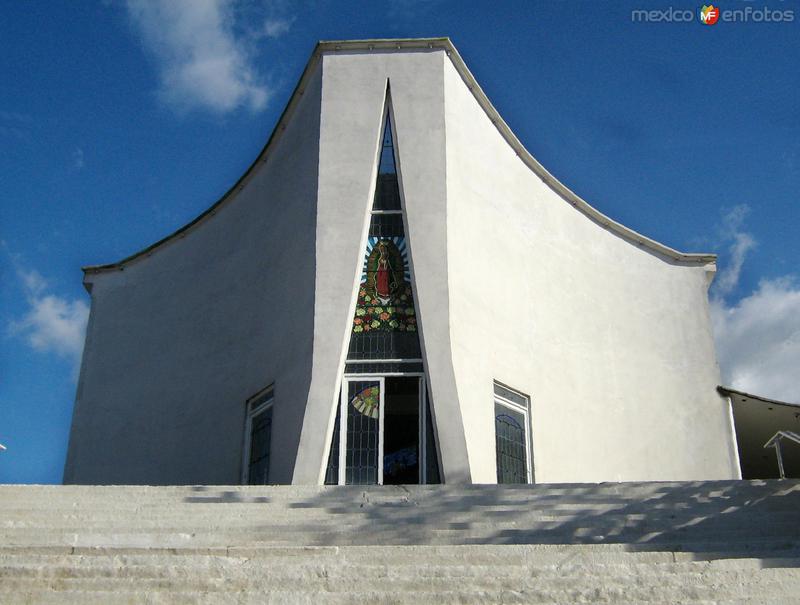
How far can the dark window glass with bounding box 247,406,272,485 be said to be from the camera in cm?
1516

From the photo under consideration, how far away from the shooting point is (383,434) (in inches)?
547

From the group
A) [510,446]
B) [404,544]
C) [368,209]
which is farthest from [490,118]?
[404,544]

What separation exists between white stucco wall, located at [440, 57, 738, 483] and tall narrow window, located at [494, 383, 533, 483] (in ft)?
0.61

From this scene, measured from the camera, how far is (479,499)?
384 inches

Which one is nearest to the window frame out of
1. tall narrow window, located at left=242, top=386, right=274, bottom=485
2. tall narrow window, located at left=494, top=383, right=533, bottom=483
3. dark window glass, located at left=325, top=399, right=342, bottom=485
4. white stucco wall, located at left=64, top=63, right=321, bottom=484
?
tall narrow window, located at left=494, top=383, right=533, bottom=483

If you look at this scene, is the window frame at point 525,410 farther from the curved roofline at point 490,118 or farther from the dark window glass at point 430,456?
the curved roofline at point 490,118

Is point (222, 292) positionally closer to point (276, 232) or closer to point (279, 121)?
point (276, 232)

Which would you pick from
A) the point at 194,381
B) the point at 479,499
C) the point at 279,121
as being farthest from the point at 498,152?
the point at 479,499

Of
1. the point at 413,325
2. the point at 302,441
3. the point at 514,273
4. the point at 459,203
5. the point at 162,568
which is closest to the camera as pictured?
the point at 162,568

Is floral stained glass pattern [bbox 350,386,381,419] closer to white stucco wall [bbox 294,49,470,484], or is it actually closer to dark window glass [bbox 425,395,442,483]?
white stucco wall [bbox 294,49,470,484]

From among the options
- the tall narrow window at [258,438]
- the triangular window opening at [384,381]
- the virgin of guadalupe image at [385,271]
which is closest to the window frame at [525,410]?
the triangular window opening at [384,381]

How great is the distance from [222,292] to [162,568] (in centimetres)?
1121

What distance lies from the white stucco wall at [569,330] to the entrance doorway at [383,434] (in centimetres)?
60

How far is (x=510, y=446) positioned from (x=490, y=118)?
17.9 feet
